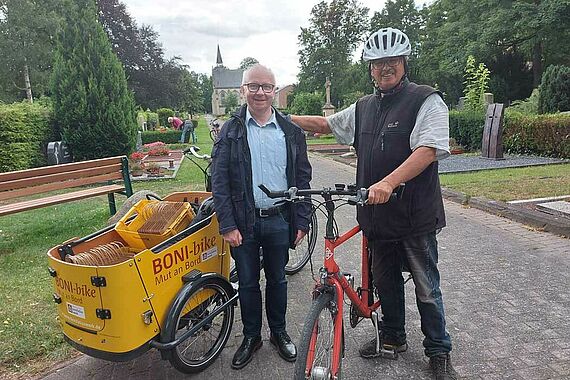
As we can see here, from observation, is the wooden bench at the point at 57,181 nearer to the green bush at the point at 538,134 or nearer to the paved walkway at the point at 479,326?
the paved walkway at the point at 479,326

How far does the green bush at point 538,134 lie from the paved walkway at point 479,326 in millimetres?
7880

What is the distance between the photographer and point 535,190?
294 inches

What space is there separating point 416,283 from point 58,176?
5757 millimetres

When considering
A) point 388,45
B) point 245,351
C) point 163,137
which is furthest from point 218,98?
point 388,45

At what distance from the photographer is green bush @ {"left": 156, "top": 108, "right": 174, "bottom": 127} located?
34500mm

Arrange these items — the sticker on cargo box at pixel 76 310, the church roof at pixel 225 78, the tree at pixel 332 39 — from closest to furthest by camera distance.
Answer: the sticker on cargo box at pixel 76 310, the tree at pixel 332 39, the church roof at pixel 225 78

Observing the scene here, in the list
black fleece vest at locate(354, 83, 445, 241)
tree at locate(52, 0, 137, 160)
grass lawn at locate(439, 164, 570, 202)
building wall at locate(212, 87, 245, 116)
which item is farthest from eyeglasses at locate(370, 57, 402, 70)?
building wall at locate(212, 87, 245, 116)

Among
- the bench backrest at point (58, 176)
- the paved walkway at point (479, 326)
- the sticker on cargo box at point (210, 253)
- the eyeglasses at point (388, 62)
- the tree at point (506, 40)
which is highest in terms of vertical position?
the tree at point (506, 40)

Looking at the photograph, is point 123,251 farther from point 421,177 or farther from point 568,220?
point 568,220

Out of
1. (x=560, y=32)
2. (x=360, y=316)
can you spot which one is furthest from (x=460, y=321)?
(x=560, y=32)

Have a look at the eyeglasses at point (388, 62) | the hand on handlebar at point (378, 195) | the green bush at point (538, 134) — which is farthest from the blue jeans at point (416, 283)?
the green bush at point (538, 134)

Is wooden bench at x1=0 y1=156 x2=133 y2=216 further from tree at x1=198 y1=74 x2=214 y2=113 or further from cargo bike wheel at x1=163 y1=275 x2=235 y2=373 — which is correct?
tree at x1=198 y1=74 x2=214 y2=113

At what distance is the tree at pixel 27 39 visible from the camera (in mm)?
32000

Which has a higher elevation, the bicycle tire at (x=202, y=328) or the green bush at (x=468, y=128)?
the green bush at (x=468, y=128)
